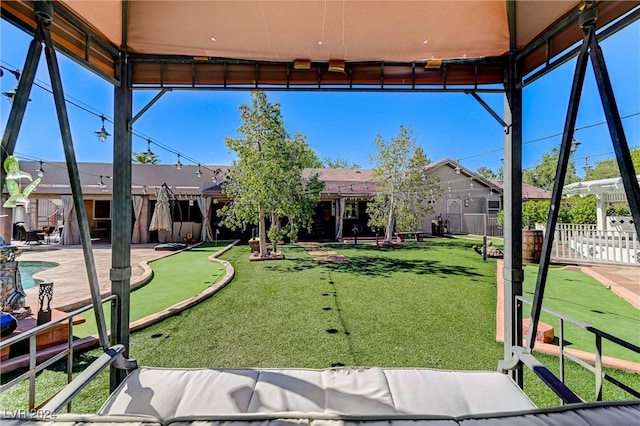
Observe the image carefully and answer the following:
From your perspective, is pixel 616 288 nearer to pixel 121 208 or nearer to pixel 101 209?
pixel 121 208

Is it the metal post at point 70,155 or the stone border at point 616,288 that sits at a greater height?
the metal post at point 70,155

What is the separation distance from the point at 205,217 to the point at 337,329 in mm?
11704

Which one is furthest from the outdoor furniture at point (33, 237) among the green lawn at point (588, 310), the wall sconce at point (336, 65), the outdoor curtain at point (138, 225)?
the green lawn at point (588, 310)

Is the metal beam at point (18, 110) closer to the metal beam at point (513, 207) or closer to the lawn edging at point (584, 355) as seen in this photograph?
the metal beam at point (513, 207)

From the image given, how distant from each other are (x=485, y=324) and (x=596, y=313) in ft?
6.71

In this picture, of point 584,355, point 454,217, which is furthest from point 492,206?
point 584,355

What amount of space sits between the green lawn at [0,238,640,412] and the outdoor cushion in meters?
0.95

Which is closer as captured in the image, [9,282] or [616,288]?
[9,282]

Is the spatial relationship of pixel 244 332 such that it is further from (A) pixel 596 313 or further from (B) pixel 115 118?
(A) pixel 596 313

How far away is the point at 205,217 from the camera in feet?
45.4

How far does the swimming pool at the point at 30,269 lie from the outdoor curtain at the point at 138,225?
4841 millimetres

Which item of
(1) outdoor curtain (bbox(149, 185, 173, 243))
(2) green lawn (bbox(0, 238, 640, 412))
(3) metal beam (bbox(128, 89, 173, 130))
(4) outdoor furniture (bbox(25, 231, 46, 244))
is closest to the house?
(1) outdoor curtain (bbox(149, 185, 173, 243))

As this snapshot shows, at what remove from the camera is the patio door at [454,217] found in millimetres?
18469

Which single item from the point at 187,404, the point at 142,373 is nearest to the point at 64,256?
the point at 142,373
